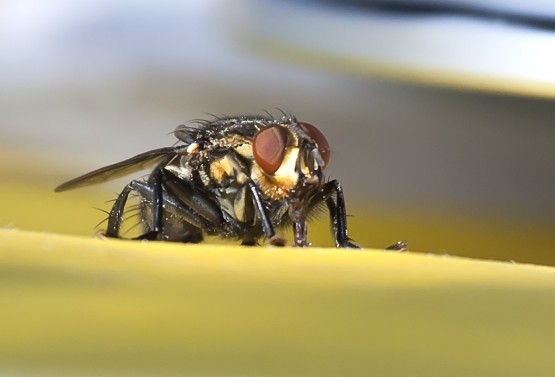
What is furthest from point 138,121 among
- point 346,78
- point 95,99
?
point 346,78

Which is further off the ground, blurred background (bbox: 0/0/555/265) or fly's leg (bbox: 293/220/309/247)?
blurred background (bbox: 0/0/555/265)

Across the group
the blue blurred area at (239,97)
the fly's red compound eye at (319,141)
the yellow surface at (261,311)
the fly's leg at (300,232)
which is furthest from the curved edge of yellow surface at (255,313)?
the blue blurred area at (239,97)

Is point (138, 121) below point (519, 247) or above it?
above

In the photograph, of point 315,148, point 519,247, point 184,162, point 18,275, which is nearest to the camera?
point 18,275

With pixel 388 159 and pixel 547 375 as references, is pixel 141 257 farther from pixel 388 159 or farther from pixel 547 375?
pixel 388 159

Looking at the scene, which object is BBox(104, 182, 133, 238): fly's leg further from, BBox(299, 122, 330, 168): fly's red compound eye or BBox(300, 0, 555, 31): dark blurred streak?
BBox(300, 0, 555, 31): dark blurred streak

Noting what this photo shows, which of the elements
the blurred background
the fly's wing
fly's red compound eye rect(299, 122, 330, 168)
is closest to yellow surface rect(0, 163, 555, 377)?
fly's red compound eye rect(299, 122, 330, 168)
